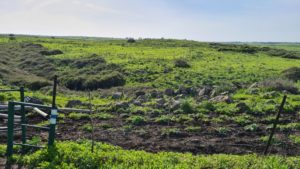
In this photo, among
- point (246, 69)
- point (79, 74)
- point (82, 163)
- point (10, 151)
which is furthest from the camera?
point (246, 69)

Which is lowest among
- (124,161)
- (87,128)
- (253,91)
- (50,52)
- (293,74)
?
(87,128)

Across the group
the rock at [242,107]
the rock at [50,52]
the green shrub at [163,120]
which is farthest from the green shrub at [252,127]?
the rock at [50,52]

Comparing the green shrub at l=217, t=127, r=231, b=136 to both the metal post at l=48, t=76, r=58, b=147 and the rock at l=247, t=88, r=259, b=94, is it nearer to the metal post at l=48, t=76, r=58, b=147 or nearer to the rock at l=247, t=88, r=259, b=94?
the metal post at l=48, t=76, r=58, b=147

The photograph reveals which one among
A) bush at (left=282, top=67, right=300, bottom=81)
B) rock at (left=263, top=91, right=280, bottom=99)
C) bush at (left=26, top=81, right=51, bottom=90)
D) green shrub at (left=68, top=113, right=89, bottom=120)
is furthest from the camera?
bush at (left=282, top=67, right=300, bottom=81)

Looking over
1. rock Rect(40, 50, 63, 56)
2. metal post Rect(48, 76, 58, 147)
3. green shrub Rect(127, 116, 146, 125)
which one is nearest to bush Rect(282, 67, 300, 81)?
green shrub Rect(127, 116, 146, 125)

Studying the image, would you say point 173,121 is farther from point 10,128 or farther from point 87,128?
point 10,128

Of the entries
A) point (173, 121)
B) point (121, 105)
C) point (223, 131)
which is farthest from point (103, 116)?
point (223, 131)

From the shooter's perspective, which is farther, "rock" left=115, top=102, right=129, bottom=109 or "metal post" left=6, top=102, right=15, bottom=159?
"rock" left=115, top=102, right=129, bottom=109

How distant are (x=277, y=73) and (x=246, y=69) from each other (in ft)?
10.6

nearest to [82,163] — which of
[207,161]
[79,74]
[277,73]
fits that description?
[207,161]

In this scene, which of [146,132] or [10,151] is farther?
[146,132]

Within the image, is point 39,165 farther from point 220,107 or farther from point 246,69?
point 246,69

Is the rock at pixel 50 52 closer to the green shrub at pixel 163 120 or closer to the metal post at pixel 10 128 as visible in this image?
the green shrub at pixel 163 120

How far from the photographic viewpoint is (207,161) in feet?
33.7
